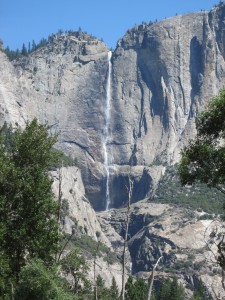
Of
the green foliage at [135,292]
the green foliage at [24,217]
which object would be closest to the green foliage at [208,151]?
the green foliage at [24,217]

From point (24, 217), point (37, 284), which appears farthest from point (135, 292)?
point (37, 284)

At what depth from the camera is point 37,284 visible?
119ft

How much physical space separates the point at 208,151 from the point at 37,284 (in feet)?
53.2

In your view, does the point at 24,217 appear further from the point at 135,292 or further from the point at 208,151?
the point at 135,292

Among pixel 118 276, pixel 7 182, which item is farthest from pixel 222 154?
pixel 118 276

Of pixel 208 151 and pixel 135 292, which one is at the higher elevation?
pixel 208 151

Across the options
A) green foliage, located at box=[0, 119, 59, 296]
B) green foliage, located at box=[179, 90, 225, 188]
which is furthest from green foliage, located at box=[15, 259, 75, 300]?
green foliage, located at box=[179, 90, 225, 188]

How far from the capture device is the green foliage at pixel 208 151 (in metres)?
27.6

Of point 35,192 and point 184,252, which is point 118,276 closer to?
point 184,252

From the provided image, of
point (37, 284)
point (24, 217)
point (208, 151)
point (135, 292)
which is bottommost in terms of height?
point (135, 292)

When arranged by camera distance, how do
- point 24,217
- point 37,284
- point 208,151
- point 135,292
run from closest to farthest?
1. point 208,151
2. point 37,284
3. point 24,217
4. point 135,292

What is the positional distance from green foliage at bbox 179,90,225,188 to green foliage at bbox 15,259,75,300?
1300 centimetres

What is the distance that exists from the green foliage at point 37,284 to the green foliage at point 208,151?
13.0 meters

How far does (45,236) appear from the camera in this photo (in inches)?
1549
